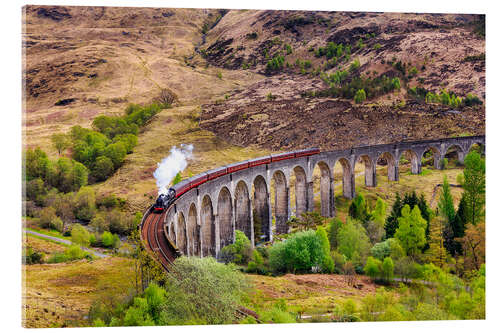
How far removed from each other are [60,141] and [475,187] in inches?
950

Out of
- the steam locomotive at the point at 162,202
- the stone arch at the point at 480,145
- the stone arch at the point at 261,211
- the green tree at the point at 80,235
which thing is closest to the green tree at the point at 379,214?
the stone arch at the point at 480,145

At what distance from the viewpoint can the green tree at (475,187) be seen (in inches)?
977

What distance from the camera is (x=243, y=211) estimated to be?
111 feet

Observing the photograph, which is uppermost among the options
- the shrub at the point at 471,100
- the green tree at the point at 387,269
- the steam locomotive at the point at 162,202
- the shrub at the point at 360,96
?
the shrub at the point at 360,96

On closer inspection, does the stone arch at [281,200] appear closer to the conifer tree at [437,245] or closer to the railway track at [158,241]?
the conifer tree at [437,245]

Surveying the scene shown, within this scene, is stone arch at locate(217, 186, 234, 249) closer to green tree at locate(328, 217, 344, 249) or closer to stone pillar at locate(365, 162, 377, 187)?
green tree at locate(328, 217, 344, 249)

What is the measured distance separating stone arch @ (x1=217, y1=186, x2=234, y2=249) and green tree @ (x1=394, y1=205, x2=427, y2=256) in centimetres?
1121

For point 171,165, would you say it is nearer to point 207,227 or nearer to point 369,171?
point 207,227

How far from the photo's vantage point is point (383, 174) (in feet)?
146

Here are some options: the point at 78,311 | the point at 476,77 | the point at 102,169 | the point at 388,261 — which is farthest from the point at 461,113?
the point at 78,311

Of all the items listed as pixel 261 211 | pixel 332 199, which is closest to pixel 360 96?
pixel 332 199

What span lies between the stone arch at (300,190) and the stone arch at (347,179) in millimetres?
5667

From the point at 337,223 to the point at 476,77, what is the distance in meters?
14.2

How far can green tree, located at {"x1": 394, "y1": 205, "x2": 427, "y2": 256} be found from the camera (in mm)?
25594
